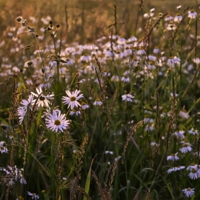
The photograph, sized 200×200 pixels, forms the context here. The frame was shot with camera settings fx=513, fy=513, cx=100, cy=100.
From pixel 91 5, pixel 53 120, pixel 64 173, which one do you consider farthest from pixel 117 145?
pixel 91 5

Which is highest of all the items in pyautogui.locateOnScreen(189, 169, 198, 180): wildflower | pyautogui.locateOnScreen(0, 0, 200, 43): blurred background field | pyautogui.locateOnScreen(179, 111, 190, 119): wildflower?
pyautogui.locateOnScreen(0, 0, 200, 43): blurred background field

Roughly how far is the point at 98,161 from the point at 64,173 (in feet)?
0.94

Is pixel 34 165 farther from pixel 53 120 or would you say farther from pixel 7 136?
pixel 53 120

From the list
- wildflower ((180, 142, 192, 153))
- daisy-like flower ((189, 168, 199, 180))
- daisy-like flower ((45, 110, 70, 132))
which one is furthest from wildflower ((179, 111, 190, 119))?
daisy-like flower ((45, 110, 70, 132))

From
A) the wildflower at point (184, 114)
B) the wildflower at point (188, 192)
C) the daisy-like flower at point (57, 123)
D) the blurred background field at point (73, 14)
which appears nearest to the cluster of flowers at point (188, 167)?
the wildflower at point (188, 192)

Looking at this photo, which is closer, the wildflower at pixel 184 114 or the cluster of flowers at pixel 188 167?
the cluster of flowers at pixel 188 167

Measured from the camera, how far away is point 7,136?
2.67 m

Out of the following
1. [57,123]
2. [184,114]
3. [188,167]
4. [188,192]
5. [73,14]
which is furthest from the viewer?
[73,14]

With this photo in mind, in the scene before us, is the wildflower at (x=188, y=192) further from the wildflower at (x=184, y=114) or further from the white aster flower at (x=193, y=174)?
the wildflower at (x=184, y=114)

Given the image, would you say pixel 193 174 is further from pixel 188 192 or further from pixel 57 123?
pixel 57 123

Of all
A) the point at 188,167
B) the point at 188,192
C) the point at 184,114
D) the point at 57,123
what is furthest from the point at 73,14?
the point at 57,123

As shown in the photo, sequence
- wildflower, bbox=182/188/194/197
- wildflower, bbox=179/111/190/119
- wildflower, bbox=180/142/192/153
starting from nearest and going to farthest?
1. wildflower, bbox=182/188/194/197
2. wildflower, bbox=180/142/192/153
3. wildflower, bbox=179/111/190/119

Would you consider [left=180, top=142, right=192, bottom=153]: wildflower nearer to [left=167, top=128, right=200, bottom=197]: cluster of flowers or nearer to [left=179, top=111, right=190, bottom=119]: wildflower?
[left=167, top=128, right=200, bottom=197]: cluster of flowers

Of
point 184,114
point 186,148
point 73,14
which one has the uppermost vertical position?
point 73,14
